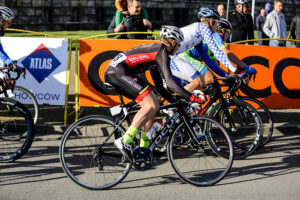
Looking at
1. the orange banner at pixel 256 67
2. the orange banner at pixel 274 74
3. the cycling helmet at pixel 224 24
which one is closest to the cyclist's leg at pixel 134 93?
the cycling helmet at pixel 224 24

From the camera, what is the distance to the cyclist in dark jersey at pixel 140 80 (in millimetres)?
5578

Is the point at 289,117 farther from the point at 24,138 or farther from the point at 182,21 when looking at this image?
the point at 182,21

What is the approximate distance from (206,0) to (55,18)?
42.6ft

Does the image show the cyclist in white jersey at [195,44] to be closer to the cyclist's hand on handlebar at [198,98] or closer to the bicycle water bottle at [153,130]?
the bicycle water bottle at [153,130]

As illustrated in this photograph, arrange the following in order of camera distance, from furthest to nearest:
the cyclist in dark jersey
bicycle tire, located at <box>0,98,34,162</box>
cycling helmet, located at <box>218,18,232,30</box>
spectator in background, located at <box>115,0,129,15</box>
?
spectator in background, located at <box>115,0,129,15</box>
cycling helmet, located at <box>218,18,232,30</box>
bicycle tire, located at <box>0,98,34,162</box>
the cyclist in dark jersey

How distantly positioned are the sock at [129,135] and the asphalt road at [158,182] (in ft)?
1.84

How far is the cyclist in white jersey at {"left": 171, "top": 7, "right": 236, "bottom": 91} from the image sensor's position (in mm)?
7281

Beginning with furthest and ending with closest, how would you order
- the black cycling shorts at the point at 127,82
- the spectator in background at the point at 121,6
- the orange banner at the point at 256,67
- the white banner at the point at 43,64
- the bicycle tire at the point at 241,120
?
1. the spectator in background at the point at 121,6
2. the orange banner at the point at 256,67
3. the white banner at the point at 43,64
4. the bicycle tire at the point at 241,120
5. the black cycling shorts at the point at 127,82

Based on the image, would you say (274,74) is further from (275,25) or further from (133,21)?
(275,25)

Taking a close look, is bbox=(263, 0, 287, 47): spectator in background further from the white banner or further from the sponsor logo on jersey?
the sponsor logo on jersey

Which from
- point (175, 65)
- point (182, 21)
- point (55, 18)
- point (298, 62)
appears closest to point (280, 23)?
point (298, 62)

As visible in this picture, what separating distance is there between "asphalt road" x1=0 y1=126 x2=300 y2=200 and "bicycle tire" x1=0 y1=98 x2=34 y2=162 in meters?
0.18

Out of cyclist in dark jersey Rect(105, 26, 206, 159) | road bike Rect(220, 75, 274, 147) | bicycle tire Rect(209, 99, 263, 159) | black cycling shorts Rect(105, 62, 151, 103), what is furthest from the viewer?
road bike Rect(220, 75, 274, 147)

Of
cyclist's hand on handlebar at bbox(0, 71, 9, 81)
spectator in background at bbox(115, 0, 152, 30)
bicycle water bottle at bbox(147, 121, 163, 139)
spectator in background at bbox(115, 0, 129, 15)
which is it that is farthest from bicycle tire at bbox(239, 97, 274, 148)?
spectator in background at bbox(115, 0, 129, 15)
